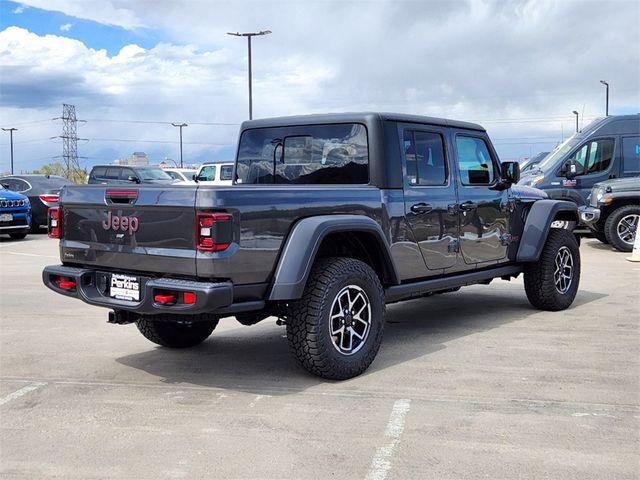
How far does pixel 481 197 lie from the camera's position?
22.0 feet

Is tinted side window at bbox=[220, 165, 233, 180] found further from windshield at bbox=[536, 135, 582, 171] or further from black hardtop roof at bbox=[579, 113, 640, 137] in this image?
black hardtop roof at bbox=[579, 113, 640, 137]

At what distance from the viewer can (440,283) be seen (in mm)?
6168

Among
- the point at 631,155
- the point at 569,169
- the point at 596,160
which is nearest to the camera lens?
the point at 569,169

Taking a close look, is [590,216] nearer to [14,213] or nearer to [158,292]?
[158,292]

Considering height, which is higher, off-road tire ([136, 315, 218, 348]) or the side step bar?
the side step bar

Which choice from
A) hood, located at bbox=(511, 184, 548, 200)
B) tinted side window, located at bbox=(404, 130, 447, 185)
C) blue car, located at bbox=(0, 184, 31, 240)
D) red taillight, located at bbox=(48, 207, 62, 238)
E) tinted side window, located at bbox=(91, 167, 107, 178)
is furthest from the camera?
tinted side window, located at bbox=(91, 167, 107, 178)

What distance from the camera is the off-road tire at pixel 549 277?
24.4 ft

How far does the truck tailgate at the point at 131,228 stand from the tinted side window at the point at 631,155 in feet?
41.3

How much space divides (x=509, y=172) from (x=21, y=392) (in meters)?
4.62

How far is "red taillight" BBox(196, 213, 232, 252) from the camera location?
14.3ft

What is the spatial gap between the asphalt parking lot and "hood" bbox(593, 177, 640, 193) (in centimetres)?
678

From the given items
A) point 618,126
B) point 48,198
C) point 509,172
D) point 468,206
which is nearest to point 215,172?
point 48,198

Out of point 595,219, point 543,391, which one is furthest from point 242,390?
point 595,219

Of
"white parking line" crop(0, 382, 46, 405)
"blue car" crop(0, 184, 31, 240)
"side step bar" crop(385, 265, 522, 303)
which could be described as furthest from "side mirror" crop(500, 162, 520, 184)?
"blue car" crop(0, 184, 31, 240)
